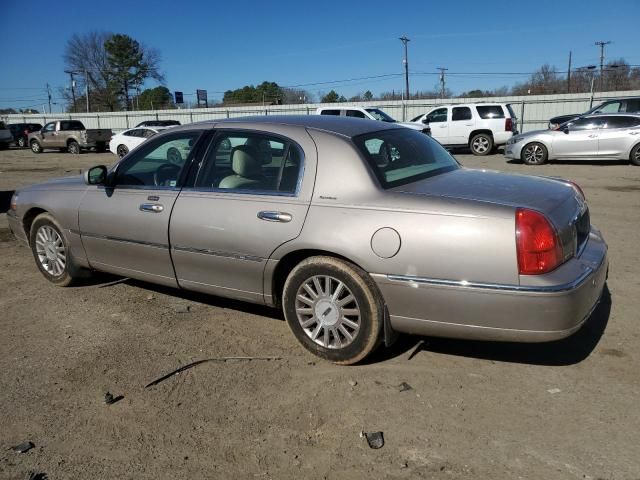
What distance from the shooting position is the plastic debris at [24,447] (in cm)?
273

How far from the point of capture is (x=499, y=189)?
333cm

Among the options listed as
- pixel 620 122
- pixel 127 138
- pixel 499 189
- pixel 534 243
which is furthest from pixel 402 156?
pixel 127 138

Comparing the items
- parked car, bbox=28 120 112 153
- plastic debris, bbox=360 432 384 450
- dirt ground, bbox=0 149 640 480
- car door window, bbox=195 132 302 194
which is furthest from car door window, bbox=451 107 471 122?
plastic debris, bbox=360 432 384 450

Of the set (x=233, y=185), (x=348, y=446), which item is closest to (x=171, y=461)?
(x=348, y=446)

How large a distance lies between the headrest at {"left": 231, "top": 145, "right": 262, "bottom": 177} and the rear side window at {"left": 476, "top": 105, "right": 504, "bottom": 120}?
17189 millimetres

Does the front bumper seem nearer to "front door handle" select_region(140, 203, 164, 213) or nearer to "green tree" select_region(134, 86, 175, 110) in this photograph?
"front door handle" select_region(140, 203, 164, 213)

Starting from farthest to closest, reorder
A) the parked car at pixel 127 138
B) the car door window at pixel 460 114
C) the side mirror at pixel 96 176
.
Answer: the parked car at pixel 127 138, the car door window at pixel 460 114, the side mirror at pixel 96 176

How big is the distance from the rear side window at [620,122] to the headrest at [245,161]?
1425cm

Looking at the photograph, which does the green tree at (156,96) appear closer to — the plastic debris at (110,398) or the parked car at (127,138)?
the parked car at (127,138)

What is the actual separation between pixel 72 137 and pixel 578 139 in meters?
23.5

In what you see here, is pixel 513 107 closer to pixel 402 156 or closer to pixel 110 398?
pixel 402 156

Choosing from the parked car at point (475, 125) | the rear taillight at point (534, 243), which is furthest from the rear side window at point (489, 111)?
the rear taillight at point (534, 243)

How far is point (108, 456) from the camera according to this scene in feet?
8.82

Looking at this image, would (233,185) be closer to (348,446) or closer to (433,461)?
(348,446)
